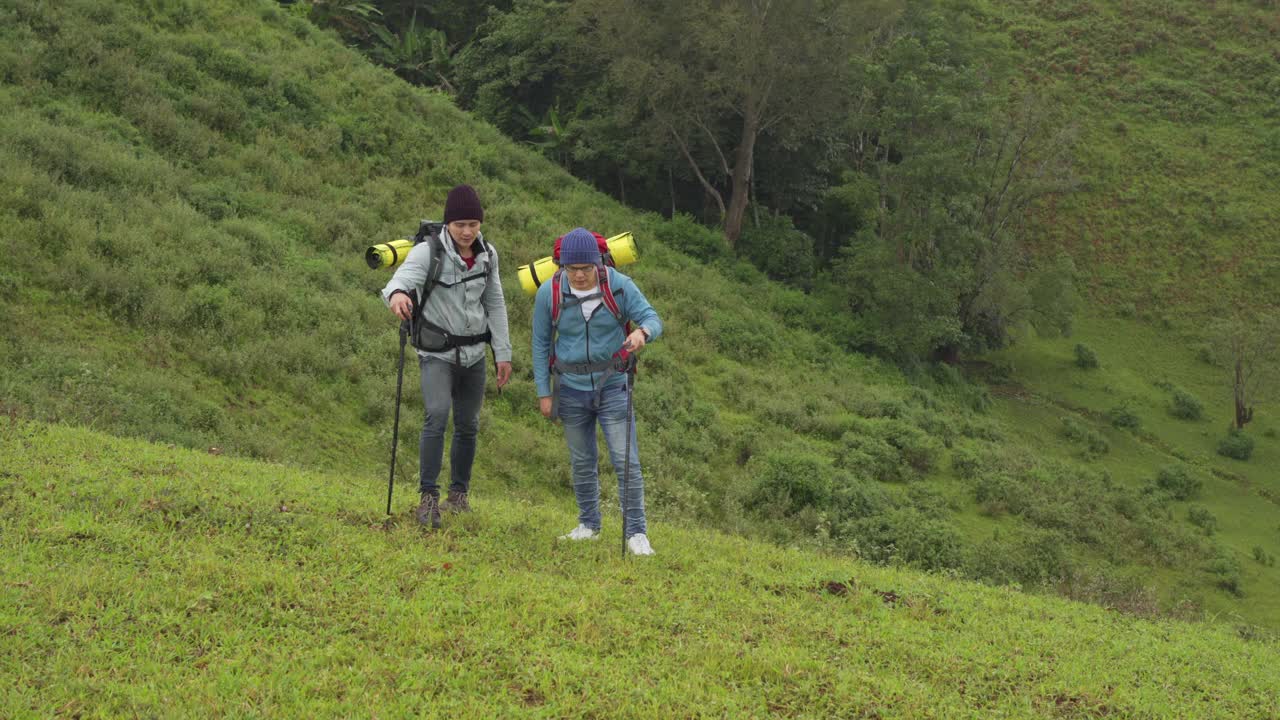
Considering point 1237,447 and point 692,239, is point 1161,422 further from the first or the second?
point 692,239

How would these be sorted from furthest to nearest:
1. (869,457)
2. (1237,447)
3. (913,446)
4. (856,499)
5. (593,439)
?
(1237,447), (913,446), (869,457), (856,499), (593,439)

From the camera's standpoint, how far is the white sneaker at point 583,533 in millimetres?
7875

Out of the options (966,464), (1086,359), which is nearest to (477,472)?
(966,464)

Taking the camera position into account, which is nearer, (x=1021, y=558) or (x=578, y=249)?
(x=578, y=249)

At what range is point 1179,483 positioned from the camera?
2884 centimetres

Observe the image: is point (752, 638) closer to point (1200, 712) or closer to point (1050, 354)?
point (1200, 712)

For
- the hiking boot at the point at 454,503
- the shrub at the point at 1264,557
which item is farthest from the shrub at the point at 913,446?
the hiking boot at the point at 454,503

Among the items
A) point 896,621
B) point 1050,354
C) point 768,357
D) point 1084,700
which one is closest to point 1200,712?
point 1084,700

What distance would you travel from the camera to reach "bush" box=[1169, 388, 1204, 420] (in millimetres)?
37156

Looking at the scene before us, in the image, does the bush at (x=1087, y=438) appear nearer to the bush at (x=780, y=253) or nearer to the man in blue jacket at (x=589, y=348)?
the bush at (x=780, y=253)

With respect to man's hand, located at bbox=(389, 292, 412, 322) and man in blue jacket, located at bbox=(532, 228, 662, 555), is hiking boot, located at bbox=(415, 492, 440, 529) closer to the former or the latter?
man in blue jacket, located at bbox=(532, 228, 662, 555)

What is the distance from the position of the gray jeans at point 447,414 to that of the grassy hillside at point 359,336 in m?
1.44

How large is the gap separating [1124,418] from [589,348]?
33.8 metres

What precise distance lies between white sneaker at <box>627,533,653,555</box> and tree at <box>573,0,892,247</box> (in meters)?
27.7
